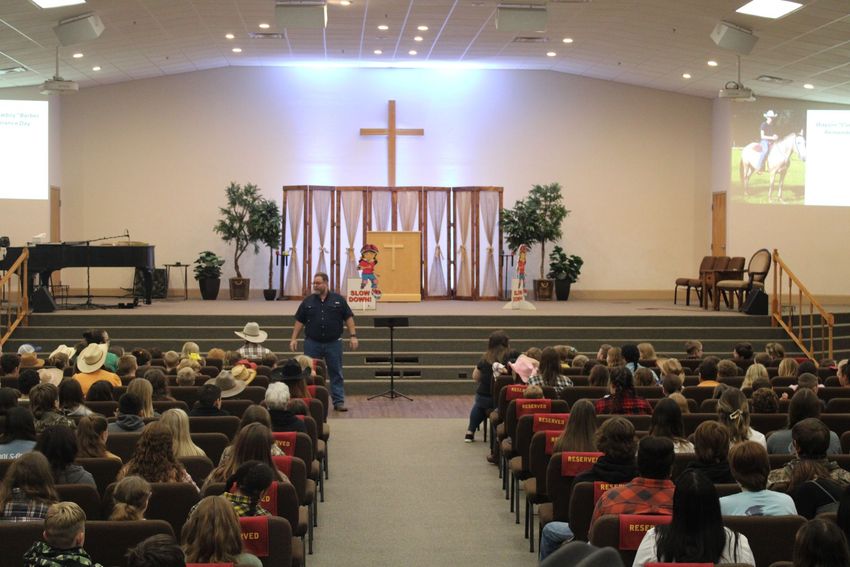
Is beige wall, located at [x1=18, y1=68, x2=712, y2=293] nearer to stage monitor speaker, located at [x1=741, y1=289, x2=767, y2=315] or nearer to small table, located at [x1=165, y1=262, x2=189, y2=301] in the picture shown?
small table, located at [x1=165, y1=262, x2=189, y2=301]

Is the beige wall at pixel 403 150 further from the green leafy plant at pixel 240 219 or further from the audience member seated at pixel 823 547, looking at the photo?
the audience member seated at pixel 823 547

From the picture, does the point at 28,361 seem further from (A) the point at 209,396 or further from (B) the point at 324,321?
(B) the point at 324,321

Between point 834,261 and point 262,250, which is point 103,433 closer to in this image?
point 262,250

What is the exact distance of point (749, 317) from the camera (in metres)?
15.6

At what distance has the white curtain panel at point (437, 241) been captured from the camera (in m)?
20.3

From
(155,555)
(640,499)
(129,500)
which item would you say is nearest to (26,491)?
(129,500)

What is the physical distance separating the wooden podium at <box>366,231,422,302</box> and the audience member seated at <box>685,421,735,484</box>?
14.6m

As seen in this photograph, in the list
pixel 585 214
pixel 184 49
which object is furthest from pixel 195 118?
pixel 585 214

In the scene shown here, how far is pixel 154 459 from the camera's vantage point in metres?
4.75

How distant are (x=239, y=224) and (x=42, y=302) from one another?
528cm

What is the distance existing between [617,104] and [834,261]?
5.27 meters

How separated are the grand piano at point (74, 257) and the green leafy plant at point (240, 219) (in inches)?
139

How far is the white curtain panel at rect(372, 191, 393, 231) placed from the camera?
20.5 m

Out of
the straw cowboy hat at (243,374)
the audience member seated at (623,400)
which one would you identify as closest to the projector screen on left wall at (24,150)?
the straw cowboy hat at (243,374)
